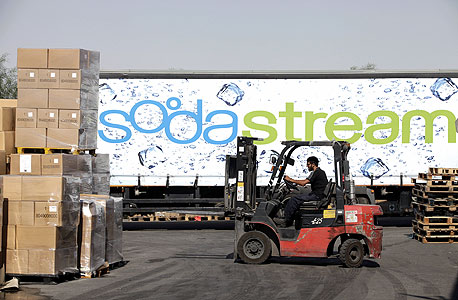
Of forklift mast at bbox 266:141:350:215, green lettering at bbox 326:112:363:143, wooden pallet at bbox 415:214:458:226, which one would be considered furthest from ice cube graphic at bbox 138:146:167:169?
wooden pallet at bbox 415:214:458:226

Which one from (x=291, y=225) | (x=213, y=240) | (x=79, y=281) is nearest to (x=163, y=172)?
(x=213, y=240)

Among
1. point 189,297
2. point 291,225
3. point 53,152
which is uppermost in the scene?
point 53,152

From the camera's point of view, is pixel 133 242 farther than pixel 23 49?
Yes

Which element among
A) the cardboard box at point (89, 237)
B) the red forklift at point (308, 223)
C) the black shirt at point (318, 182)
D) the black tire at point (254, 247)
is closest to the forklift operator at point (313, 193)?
the black shirt at point (318, 182)

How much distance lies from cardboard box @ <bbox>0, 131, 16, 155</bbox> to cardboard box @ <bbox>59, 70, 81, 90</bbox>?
1.11 metres

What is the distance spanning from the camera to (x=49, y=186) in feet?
33.1

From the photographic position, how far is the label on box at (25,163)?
10375mm

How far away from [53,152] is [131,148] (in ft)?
24.3

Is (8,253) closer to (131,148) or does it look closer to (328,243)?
(328,243)

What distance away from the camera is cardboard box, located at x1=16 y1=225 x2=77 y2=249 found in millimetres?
9953

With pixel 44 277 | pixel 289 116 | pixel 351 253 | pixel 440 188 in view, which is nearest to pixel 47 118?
pixel 44 277

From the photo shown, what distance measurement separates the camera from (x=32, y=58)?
1071 centimetres

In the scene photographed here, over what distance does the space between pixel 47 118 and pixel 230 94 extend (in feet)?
26.9

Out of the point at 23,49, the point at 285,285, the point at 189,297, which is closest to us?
the point at 189,297
